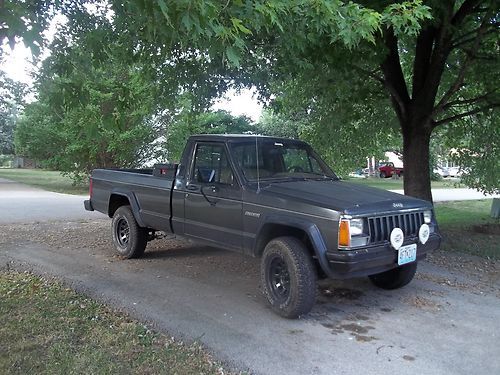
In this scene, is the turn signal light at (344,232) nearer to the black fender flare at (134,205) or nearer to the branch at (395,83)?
the black fender flare at (134,205)

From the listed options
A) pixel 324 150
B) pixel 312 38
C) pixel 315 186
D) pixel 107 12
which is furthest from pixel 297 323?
pixel 324 150

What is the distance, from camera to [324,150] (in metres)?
12.5

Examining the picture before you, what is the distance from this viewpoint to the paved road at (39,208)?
1207cm

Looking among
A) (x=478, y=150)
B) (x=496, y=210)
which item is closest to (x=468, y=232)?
(x=478, y=150)

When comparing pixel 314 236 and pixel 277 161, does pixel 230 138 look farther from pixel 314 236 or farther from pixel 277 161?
pixel 314 236

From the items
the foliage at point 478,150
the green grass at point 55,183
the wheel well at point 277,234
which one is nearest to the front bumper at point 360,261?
the wheel well at point 277,234

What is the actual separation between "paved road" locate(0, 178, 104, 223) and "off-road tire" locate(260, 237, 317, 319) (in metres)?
8.06

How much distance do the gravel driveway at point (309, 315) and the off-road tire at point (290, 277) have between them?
151mm

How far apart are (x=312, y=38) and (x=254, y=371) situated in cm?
381

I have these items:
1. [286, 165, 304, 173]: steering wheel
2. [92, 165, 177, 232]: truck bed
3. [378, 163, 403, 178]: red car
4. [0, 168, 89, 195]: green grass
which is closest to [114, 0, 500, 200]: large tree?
[286, 165, 304, 173]: steering wheel

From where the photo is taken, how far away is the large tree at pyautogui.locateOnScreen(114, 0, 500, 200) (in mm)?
4922

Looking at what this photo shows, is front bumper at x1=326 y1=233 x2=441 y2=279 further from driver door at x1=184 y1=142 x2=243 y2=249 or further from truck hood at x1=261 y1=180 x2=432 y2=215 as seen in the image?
driver door at x1=184 y1=142 x2=243 y2=249

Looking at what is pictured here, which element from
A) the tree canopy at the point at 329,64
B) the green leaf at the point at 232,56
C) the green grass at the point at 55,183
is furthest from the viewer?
the green grass at the point at 55,183

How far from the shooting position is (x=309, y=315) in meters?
5.11
